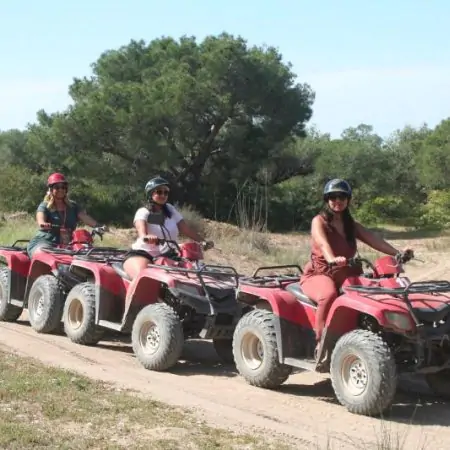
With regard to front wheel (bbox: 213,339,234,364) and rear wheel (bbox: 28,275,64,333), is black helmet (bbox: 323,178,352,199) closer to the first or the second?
front wheel (bbox: 213,339,234,364)

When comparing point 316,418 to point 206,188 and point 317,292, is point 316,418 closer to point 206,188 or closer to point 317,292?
point 317,292

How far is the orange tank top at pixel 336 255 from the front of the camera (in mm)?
7199

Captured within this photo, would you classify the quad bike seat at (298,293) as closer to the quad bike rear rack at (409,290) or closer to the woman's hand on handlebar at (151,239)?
the quad bike rear rack at (409,290)

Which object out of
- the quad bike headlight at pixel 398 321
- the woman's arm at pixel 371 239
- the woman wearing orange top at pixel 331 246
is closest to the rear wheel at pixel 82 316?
the woman wearing orange top at pixel 331 246

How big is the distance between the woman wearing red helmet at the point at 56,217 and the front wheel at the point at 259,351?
12.3 ft

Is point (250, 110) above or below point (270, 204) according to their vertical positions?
above

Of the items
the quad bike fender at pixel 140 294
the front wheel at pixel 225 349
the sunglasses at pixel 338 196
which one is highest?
the sunglasses at pixel 338 196

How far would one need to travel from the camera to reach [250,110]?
3034 cm

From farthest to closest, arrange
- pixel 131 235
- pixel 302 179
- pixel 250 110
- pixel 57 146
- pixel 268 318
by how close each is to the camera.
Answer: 1. pixel 302 179
2. pixel 250 110
3. pixel 57 146
4. pixel 131 235
5. pixel 268 318

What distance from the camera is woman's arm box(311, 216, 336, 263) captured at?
276 inches

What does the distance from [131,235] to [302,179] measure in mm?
17664

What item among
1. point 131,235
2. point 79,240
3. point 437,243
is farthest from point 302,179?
point 79,240

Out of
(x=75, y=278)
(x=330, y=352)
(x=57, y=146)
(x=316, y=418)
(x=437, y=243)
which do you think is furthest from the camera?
(x=57, y=146)

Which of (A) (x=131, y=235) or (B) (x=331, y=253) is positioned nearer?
(B) (x=331, y=253)
